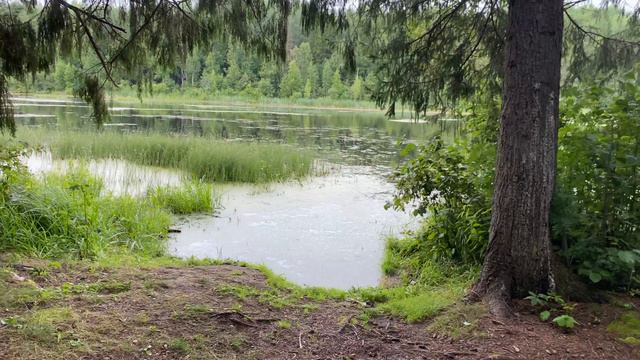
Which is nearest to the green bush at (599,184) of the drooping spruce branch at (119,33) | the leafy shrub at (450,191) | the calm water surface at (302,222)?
the leafy shrub at (450,191)

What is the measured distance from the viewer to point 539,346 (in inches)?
99.2

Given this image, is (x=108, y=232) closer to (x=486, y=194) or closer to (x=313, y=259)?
(x=313, y=259)

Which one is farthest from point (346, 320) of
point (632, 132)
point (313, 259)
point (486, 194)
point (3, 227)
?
point (3, 227)

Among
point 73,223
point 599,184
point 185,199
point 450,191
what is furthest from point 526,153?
point 185,199

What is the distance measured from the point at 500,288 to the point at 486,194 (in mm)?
1202

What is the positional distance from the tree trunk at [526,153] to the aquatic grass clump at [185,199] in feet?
17.2

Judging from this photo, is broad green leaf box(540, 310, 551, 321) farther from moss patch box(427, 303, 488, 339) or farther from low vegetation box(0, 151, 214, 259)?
low vegetation box(0, 151, 214, 259)

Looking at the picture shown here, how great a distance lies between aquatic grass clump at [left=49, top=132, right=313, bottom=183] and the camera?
32.6ft

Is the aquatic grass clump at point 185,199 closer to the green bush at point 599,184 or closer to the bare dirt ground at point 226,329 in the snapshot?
the bare dirt ground at point 226,329

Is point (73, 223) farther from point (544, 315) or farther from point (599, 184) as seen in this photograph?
point (599, 184)

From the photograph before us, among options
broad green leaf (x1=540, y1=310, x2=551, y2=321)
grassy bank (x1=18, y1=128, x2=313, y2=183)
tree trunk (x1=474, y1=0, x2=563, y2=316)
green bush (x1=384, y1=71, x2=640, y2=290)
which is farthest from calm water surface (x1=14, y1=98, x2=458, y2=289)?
broad green leaf (x1=540, y1=310, x2=551, y2=321)

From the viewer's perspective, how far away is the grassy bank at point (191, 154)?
994 centimetres

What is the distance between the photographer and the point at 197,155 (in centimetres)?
1025

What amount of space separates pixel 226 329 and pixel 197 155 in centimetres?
783
